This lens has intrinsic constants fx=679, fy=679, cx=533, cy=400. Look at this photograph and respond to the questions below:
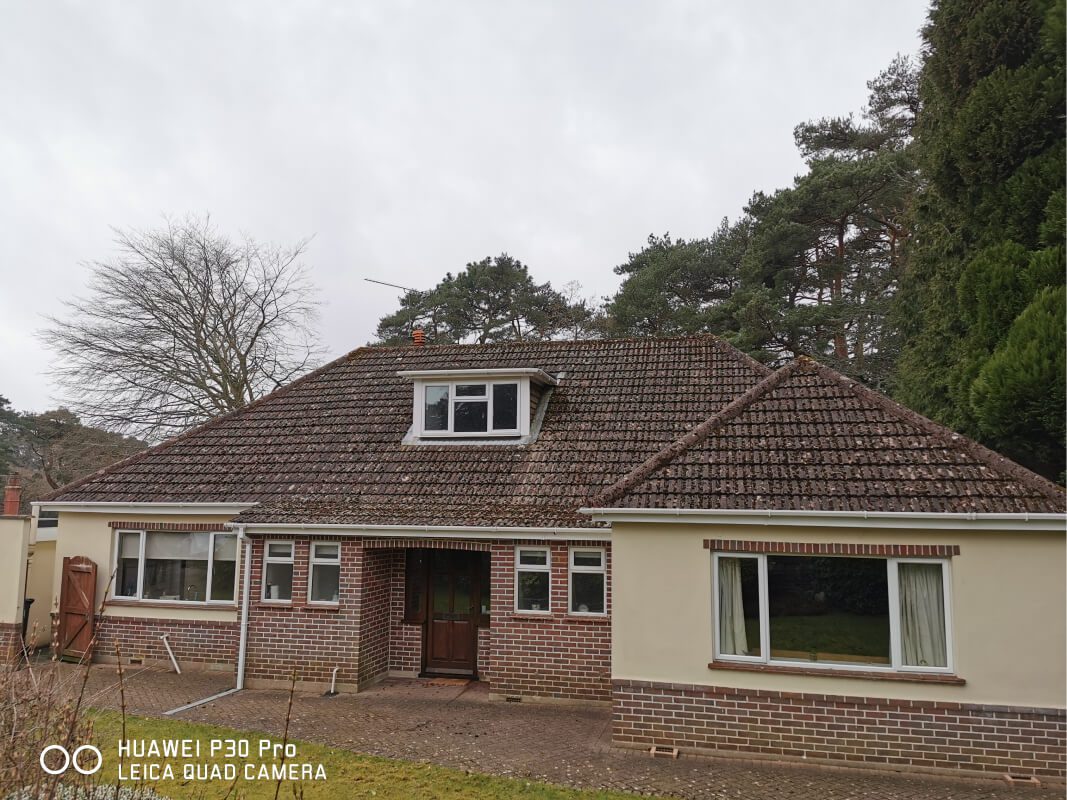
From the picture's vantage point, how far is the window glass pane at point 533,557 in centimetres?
1108

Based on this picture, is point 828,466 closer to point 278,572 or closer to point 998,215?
point 998,215

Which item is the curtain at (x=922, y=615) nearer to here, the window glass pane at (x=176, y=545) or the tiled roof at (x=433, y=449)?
the tiled roof at (x=433, y=449)

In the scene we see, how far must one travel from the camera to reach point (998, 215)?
33.0 feet

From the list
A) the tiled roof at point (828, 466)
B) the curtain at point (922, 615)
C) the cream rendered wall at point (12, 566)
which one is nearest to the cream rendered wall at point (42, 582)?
the cream rendered wall at point (12, 566)

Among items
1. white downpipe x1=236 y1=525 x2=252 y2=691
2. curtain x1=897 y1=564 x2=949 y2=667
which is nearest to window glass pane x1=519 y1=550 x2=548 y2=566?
white downpipe x1=236 y1=525 x2=252 y2=691

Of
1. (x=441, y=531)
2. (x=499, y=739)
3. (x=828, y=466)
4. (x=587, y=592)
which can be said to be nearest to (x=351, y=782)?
(x=499, y=739)

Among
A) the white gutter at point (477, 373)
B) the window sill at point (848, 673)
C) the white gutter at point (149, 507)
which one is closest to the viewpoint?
the window sill at point (848, 673)

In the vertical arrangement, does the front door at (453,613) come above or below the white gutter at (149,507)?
below

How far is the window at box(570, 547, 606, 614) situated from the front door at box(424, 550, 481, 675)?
219 cm

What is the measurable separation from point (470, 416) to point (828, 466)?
703 cm

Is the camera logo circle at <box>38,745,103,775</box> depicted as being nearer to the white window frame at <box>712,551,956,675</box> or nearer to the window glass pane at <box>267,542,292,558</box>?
the white window frame at <box>712,551,956,675</box>

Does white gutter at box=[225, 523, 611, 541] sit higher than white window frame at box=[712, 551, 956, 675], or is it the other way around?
white gutter at box=[225, 523, 611, 541]

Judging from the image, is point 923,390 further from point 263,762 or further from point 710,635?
point 263,762

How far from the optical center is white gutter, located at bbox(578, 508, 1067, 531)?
7543 millimetres
